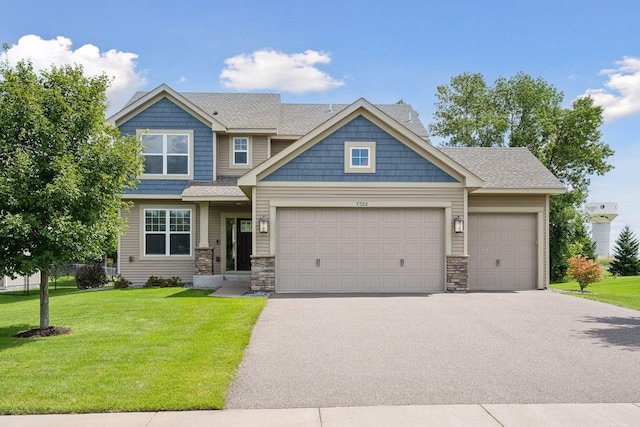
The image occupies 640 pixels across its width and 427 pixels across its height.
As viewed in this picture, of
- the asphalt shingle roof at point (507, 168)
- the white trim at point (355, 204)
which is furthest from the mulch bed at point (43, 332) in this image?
the asphalt shingle roof at point (507, 168)

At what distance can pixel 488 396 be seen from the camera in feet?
20.6

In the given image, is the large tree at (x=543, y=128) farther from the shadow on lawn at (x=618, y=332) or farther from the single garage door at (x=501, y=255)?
the shadow on lawn at (x=618, y=332)

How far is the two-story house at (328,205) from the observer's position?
15.7 metres

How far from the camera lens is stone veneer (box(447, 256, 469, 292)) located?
15.8m

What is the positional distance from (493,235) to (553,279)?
14091 mm

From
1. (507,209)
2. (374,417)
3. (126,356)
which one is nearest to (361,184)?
(507,209)

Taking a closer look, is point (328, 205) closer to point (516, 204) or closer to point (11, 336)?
point (516, 204)

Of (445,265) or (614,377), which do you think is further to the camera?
(445,265)

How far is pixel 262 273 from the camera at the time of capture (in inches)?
609

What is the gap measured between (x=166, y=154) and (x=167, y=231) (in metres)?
2.90

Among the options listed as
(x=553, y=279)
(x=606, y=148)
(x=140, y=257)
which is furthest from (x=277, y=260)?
(x=606, y=148)

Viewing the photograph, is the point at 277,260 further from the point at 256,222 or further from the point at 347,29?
the point at 347,29

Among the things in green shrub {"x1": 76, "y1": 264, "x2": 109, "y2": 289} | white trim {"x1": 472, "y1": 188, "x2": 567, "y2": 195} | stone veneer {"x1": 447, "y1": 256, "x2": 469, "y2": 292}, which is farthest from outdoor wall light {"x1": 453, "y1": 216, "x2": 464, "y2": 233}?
green shrub {"x1": 76, "y1": 264, "x2": 109, "y2": 289}

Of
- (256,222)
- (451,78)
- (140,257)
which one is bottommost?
(140,257)
